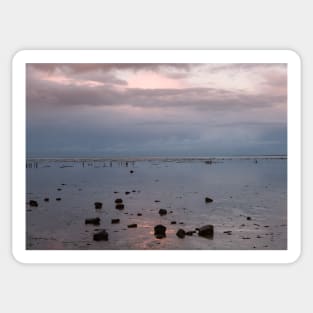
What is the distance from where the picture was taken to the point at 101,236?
3.88 metres

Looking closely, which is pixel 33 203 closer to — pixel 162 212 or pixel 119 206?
pixel 119 206

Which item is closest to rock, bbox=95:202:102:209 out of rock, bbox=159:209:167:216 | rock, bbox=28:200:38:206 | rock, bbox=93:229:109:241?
rock, bbox=159:209:167:216

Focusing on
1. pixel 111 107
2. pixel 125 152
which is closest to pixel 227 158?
pixel 125 152

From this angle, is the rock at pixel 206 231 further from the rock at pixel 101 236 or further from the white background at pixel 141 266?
the rock at pixel 101 236

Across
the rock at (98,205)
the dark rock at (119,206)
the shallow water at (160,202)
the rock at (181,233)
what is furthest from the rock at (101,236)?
the dark rock at (119,206)

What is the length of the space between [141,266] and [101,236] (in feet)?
2.07

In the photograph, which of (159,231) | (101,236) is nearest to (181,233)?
(159,231)

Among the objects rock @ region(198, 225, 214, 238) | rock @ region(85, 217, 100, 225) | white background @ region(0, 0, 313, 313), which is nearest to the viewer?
white background @ region(0, 0, 313, 313)

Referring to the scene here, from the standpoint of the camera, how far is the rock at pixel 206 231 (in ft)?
12.6

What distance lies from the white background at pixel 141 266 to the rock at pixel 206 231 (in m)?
0.49

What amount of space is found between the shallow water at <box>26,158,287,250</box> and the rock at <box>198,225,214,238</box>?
0.14 feet

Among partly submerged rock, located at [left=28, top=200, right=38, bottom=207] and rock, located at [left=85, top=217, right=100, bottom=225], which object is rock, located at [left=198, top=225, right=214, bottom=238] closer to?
rock, located at [left=85, top=217, right=100, bottom=225]

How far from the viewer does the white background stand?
3375 mm
